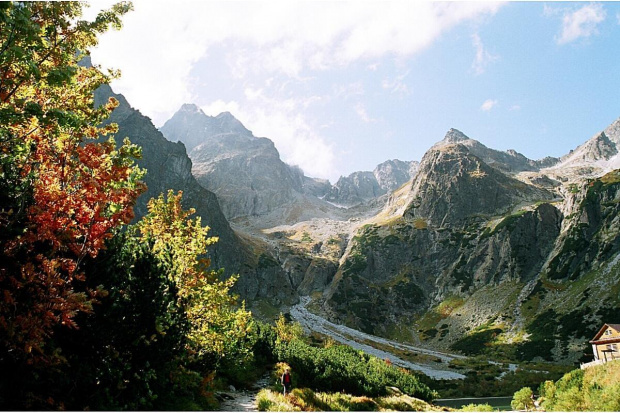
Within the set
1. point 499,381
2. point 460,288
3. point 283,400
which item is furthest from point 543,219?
point 283,400

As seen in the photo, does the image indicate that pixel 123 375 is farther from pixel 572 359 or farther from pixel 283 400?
pixel 572 359

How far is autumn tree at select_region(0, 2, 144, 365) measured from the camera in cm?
944

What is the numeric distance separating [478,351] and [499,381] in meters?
43.4

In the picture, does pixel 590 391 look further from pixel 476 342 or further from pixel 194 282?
pixel 476 342

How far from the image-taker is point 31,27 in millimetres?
9016

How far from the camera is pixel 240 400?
74.0ft

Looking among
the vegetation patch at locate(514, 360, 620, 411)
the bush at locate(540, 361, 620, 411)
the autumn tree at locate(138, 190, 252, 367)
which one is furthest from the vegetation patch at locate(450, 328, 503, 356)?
the autumn tree at locate(138, 190, 252, 367)

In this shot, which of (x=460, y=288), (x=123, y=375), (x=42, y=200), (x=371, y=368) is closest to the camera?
(x=42, y=200)

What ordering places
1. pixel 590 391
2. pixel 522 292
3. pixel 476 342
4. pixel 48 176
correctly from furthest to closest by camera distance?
pixel 522 292
pixel 476 342
pixel 590 391
pixel 48 176

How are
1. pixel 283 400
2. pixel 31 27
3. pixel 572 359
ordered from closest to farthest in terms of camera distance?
pixel 31 27 < pixel 283 400 < pixel 572 359

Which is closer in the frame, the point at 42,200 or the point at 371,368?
the point at 42,200

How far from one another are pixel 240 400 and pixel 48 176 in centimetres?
1781

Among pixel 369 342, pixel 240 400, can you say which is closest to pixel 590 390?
pixel 240 400

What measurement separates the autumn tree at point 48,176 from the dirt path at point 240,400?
11572 millimetres
